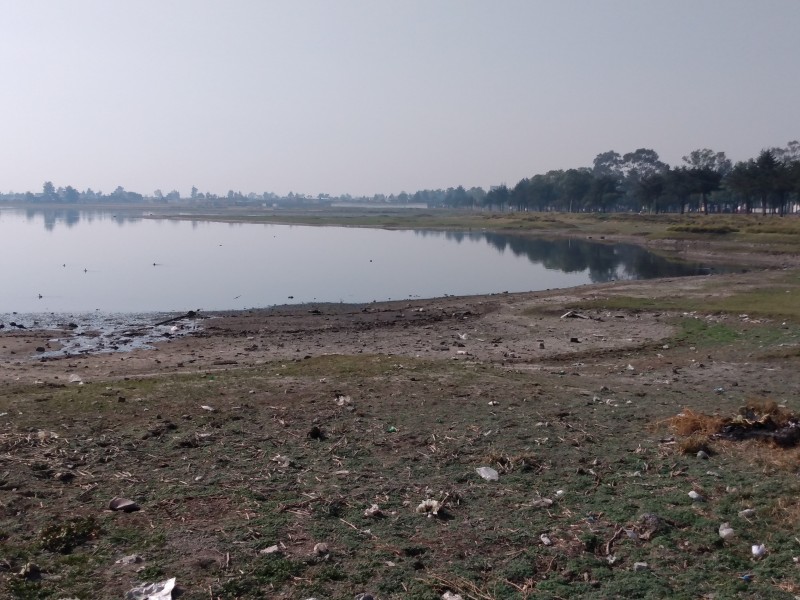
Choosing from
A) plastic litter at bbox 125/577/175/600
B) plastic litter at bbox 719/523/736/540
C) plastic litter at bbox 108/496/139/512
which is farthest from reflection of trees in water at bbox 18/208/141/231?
plastic litter at bbox 719/523/736/540

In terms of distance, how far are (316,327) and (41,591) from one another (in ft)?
63.2

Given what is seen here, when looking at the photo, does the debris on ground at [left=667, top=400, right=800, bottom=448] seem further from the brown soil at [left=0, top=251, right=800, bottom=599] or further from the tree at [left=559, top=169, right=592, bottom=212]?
the tree at [left=559, top=169, right=592, bottom=212]

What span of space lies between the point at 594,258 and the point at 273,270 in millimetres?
25155

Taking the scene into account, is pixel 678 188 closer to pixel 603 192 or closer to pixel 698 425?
pixel 603 192

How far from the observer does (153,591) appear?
17.8 feet

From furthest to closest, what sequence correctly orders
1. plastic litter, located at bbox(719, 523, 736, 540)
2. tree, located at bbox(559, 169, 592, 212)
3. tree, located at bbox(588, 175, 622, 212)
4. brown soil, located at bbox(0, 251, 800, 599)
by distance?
tree, located at bbox(559, 169, 592, 212), tree, located at bbox(588, 175, 622, 212), plastic litter, located at bbox(719, 523, 736, 540), brown soil, located at bbox(0, 251, 800, 599)

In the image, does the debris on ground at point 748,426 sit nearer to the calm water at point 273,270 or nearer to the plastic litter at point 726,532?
the plastic litter at point 726,532

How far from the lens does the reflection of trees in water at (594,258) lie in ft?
151

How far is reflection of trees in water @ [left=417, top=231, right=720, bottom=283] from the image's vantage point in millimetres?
46094

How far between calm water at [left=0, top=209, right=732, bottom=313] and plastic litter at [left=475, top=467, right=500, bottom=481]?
24.4 meters

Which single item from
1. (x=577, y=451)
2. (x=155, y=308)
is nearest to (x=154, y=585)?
(x=577, y=451)

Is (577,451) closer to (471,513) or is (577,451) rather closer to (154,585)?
(471,513)

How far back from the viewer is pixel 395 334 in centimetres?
2261

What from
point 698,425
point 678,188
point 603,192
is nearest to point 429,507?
point 698,425
